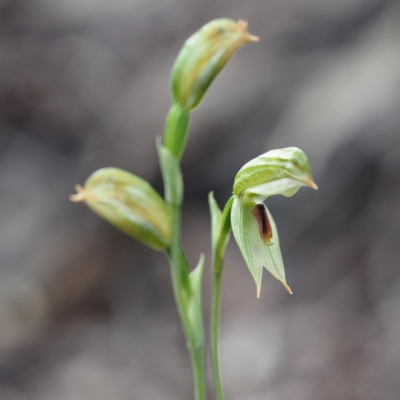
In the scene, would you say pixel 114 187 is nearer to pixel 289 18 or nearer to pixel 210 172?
pixel 210 172

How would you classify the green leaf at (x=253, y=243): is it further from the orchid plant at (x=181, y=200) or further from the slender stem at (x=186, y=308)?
the slender stem at (x=186, y=308)

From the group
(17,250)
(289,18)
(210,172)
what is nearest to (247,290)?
(210,172)

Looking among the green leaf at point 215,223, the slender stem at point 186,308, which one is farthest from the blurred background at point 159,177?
the green leaf at point 215,223

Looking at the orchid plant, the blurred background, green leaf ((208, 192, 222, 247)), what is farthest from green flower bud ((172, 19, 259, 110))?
the blurred background

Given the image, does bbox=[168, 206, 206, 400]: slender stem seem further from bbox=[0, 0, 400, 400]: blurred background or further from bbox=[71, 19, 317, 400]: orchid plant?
bbox=[0, 0, 400, 400]: blurred background

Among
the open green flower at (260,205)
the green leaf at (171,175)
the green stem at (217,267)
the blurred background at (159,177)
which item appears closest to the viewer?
the open green flower at (260,205)

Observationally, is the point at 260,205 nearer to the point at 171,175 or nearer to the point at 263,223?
the point at 263,223
